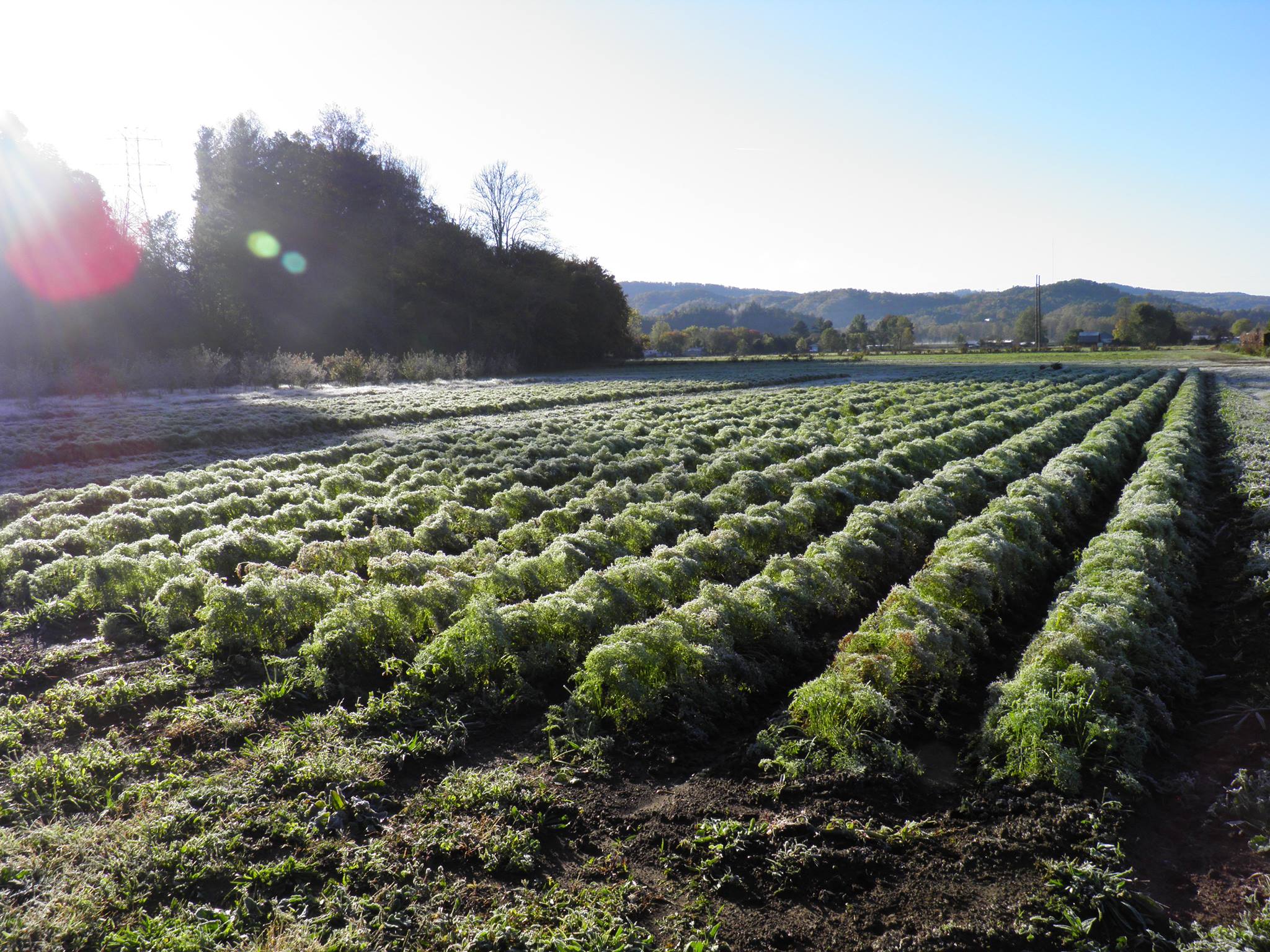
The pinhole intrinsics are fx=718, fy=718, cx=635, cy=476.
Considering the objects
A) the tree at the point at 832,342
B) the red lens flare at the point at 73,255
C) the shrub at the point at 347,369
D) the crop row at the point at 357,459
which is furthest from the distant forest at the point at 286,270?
the tree at the point at 832,342

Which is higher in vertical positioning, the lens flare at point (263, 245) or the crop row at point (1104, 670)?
the lens flare at point (263, 245)

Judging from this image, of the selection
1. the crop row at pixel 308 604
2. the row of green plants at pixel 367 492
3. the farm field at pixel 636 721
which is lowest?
the farm field at pixel 636 721

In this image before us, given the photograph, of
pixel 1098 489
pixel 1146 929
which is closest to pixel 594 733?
pixel 1146 929

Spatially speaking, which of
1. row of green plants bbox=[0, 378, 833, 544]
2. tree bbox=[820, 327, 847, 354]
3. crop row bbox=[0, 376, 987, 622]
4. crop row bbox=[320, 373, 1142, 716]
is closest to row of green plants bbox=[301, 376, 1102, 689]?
crop row bbox=[320, 373, 1142, 716]

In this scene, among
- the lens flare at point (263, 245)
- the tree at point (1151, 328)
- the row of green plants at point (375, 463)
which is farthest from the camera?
the tree at point (1151, 328)

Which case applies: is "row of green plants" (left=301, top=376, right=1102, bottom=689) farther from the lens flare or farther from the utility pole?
the utility pole

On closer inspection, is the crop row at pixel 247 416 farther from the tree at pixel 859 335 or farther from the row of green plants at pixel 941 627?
the tree at pixel 859 335

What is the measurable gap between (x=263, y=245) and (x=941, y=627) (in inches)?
2559

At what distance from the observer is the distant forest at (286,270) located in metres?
42.7

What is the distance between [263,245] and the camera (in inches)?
2314

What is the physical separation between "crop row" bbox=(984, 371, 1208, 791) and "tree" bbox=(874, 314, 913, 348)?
119 metres

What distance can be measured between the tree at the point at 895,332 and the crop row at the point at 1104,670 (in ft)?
390

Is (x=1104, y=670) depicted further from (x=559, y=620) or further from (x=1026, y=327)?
(x=1026, y=327)

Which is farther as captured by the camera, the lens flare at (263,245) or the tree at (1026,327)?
the tree at (1026,327)
